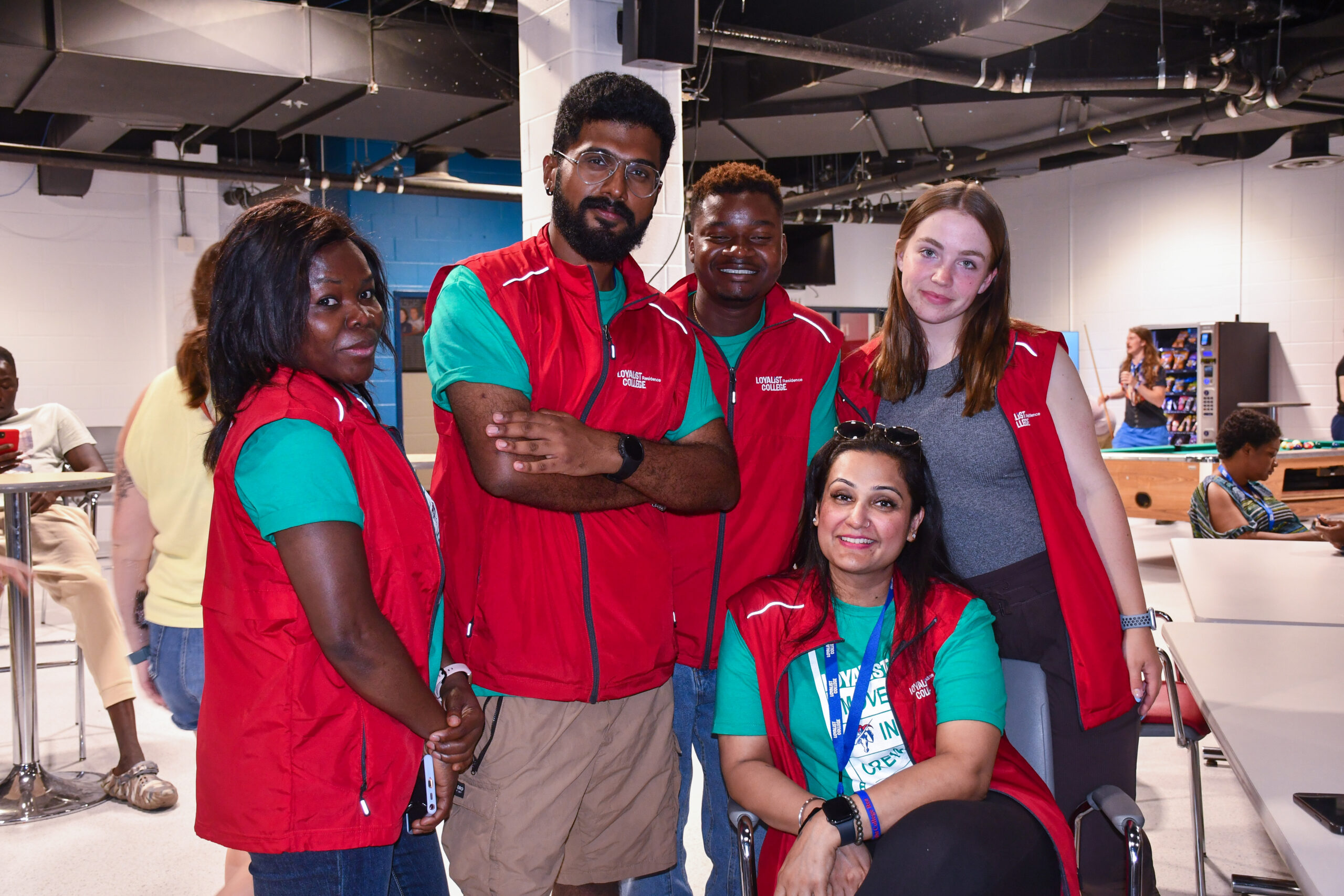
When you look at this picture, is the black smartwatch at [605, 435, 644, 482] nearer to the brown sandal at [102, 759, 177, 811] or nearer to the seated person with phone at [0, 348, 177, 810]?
the seated person with phone at [0, 348, 177, 810]

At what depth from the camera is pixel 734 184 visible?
7.43ft

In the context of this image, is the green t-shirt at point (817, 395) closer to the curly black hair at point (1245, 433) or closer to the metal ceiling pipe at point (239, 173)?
the curly black hair at point (1245, 433)

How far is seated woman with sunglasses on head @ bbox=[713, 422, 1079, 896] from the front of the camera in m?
1.66

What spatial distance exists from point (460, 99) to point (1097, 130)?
4.28 metres

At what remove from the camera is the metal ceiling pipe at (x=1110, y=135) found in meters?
5.94

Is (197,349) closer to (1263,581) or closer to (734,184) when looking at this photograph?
(734,184)

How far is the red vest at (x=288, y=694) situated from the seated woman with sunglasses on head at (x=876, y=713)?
26.7 inches

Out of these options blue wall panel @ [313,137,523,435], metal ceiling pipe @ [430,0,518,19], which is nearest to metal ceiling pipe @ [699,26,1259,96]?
metal ceiling pipe @ [430,0,518,19]

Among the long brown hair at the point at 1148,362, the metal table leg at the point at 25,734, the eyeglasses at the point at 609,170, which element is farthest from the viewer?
the long brown hair at the point at 1148,362

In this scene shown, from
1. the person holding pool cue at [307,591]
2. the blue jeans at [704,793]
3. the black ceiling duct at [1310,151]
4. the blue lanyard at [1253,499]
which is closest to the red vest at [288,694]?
the person holding pool cue at [307,591]

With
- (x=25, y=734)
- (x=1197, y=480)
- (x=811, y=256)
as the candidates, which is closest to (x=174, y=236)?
(x=811, y=256)

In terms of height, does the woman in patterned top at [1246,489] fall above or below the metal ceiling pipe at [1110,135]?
below

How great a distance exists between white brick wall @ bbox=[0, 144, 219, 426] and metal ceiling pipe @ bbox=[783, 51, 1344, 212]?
5936mm

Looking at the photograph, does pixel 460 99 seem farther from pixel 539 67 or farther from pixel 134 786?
pixel 134 786
